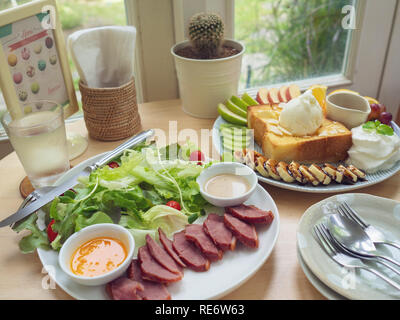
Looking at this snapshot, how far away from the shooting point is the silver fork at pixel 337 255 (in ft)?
2.62

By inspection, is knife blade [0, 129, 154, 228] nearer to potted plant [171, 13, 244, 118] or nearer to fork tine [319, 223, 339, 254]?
potted plant [171, 13, 244, 118]

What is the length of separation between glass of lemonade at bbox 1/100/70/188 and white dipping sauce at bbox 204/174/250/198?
0.48 metres

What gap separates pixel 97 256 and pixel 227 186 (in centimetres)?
40

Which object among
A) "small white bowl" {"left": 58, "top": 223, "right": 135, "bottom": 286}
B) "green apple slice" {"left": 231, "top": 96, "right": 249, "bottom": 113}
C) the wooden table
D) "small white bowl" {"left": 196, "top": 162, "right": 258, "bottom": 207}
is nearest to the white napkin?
the wooden table

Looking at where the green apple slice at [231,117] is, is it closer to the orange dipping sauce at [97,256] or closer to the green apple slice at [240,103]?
the green apple slice at [240,103]

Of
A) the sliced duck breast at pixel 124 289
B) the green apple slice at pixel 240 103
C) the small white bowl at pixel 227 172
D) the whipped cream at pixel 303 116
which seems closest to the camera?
the sliced duck breast at pixel 124 289

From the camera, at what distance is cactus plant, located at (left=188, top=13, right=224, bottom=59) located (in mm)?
1377

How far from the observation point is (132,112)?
1391mm

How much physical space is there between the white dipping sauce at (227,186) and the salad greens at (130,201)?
0.15ft

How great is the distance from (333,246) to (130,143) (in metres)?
0.72
